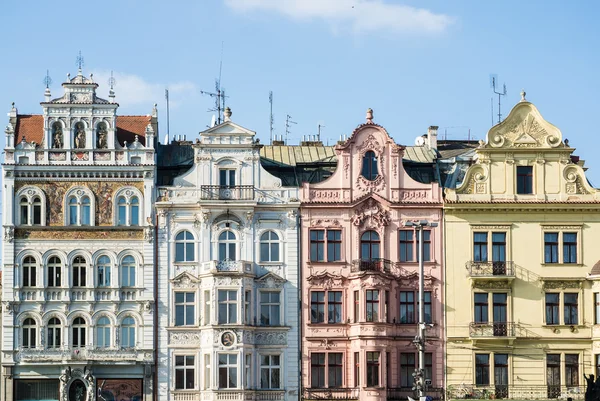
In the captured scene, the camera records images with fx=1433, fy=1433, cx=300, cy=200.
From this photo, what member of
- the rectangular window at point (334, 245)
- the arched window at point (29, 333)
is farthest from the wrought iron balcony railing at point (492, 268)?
the arched window at point (29, 333)

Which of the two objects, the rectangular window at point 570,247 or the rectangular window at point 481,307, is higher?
the rectangular window at point 570,247

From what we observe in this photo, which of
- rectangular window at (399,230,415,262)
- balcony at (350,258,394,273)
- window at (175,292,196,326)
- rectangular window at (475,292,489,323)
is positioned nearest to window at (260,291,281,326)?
window at (175,292,196,326)

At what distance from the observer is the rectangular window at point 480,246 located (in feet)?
257

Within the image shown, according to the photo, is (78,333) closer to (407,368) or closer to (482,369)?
(407,368)

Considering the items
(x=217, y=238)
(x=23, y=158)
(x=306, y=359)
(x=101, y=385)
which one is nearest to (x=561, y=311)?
(x=306, y=359)

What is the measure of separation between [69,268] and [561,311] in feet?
87.7

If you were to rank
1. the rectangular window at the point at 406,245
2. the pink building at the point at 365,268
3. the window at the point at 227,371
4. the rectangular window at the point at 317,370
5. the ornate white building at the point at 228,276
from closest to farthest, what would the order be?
the window at the point at 227,371, the ornate white building at the point at 228,276, the pink building at the point at 365,268, the rectangular window at the point at 317,370, the rectangular window at the point at 406,245

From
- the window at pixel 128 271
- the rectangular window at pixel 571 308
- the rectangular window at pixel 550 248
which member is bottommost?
the rectangular window at pixel 571 308

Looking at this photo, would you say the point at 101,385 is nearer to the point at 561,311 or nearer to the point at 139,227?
the point at 139,227

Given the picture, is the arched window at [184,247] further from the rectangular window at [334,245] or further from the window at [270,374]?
the rectangular window at [334,245]

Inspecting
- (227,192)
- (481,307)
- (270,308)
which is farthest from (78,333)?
(481,307)

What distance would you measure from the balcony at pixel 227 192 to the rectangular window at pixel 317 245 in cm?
399

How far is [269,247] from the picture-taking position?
78125 millimetres

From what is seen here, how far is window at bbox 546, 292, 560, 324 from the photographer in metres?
77.9
